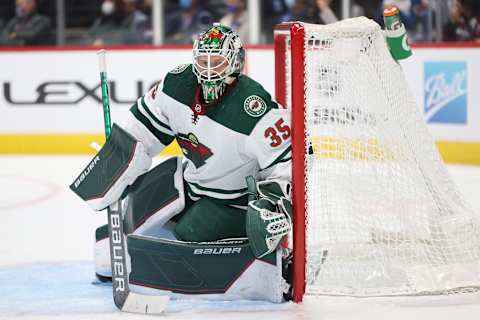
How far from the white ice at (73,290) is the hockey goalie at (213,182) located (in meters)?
0.11

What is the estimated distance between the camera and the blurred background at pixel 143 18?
311 inches

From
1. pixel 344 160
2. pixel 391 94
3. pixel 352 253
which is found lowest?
pixel 352 253

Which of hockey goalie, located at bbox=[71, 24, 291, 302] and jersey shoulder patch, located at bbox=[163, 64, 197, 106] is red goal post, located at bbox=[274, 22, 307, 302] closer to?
hockey goalie, located at bbox=[71, 24, 291, 302]

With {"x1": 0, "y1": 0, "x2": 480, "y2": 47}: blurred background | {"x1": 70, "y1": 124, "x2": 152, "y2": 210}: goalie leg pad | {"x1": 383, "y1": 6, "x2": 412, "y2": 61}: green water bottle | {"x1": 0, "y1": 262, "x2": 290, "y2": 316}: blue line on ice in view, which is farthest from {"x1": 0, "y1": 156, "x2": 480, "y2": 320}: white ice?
{"x1": 0, "y1": 0, "x2": 480, "y2": 47}: blurred background

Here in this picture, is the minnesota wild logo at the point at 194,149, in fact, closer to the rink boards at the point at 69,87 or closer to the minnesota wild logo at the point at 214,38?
Answer: the minnesota wild logo at the point at 214,38

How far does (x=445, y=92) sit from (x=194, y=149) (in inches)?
141

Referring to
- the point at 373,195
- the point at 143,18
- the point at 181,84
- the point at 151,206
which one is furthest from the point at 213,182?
the point at 143,18

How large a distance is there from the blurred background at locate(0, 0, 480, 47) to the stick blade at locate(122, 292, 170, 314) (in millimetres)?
4840

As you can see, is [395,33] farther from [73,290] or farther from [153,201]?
[73,290]

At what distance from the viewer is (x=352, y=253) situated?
11.8ft

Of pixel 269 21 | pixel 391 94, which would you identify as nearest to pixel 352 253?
pixel 391 94

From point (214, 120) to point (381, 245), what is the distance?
31.1 inches

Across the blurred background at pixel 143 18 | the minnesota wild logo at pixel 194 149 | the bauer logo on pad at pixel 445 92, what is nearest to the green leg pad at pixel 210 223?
the minnesota wild logo at pixel 194 149

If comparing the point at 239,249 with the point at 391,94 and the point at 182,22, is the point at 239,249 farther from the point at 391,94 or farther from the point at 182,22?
the point at 182,22
